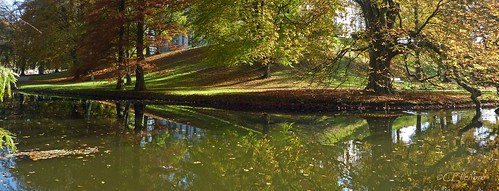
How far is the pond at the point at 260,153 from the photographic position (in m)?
7.19

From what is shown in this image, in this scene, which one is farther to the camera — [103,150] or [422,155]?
[103,150]

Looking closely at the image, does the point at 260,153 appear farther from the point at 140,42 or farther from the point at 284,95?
the point at 140,42

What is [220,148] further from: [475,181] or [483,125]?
[483,125]

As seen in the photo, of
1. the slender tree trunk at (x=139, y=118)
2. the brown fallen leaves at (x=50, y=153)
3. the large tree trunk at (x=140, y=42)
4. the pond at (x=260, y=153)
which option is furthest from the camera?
the large tree trunk at (x=140, y=42)

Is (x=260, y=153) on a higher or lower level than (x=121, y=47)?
lower

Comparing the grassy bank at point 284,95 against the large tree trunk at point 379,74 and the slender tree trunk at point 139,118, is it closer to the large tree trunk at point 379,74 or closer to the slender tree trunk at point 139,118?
the large tree trunk at point 379,74

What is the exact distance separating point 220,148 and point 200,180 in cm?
298

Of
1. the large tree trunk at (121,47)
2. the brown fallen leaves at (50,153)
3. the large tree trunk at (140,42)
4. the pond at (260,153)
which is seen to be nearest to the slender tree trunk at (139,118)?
the pond at (260,153)

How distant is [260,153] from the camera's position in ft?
31.7

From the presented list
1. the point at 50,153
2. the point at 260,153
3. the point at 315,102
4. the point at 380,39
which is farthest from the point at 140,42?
the point at 260,153

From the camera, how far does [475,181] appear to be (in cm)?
685

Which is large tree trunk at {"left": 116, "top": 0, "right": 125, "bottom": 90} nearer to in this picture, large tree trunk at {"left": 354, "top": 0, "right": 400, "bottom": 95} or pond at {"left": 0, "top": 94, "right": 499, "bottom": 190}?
pond at {"left": 0, "top": 94, "right": 499, "bottom": 190}

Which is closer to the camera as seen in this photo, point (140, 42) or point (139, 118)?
point (139, 118)

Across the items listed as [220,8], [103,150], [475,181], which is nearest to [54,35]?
[220,8]
